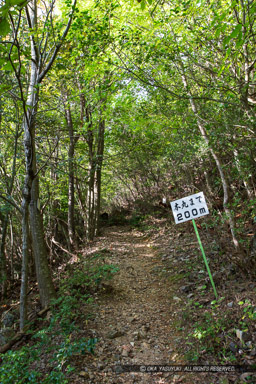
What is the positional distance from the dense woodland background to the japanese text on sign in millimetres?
681

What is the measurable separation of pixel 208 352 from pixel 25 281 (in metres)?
3.14

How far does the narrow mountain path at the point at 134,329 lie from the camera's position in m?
3.15

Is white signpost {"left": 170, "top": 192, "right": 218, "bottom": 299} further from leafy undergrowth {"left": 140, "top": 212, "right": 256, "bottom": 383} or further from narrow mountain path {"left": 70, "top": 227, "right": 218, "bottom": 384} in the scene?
narrow mountain path {"left": 70, "top": 227, "right": 218, "bottom": 384}

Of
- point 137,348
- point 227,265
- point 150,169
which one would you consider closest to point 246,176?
point 227,265

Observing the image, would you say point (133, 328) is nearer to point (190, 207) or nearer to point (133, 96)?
point (190, 207)

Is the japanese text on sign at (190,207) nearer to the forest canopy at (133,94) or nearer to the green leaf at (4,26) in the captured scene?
the forest canopy at (133,94)

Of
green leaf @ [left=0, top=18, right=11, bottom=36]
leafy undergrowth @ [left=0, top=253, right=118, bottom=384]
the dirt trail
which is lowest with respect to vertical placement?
the dirt trail

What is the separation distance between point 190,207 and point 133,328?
240 cm

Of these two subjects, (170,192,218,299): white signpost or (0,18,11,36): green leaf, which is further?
(170,192,218,299): white signpost

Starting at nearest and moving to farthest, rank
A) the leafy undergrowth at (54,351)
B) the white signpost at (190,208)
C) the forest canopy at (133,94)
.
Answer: the leafy undergrowth at (54,351) < the forest canopy at (133,94) < the white signpost at (190,208)

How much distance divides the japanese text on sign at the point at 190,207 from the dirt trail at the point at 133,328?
71.2 inches

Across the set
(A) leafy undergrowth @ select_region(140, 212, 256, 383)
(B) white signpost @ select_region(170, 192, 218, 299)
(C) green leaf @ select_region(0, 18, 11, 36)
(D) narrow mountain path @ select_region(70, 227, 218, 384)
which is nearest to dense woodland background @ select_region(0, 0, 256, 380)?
(C) green leaf @ select_region(0, 18, 11, 36)

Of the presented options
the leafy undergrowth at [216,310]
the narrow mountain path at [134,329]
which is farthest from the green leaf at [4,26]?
the leafy undergrowth at [216,310]

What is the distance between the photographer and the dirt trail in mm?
3172
